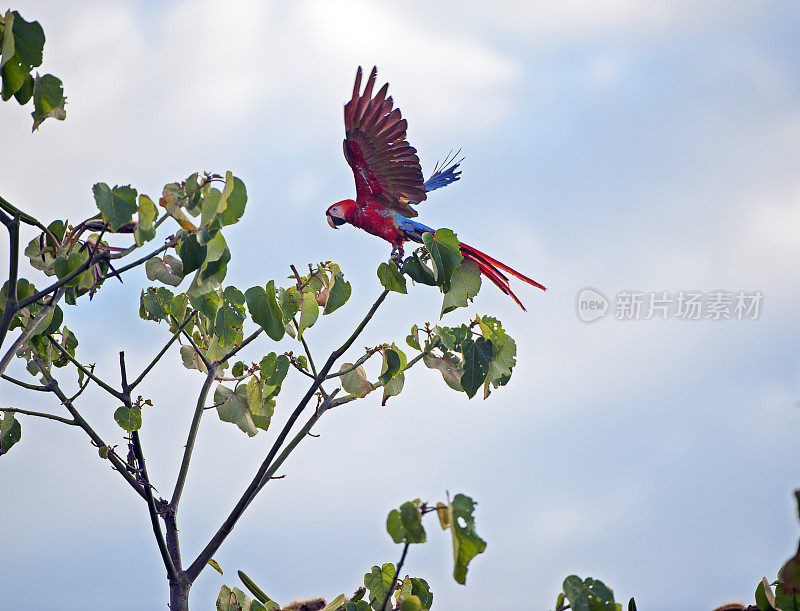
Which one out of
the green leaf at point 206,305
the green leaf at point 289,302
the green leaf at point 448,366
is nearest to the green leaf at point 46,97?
the green leaf at point 206,305

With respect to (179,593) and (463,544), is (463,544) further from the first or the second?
(179,593)

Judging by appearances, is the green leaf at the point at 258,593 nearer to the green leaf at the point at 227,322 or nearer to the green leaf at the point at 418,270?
the green leaf at the point at 227,322

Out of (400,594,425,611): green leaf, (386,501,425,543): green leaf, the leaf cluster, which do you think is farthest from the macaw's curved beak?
(386,501,425,543): green leaf

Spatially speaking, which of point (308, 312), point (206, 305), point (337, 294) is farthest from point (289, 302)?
point (206, 305)

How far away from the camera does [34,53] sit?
2.40 meters

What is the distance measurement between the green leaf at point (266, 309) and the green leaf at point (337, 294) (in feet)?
0.71

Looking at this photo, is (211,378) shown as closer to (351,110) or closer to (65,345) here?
(65,345)

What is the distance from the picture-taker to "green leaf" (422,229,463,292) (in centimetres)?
271

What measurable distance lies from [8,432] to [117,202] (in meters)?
1.57

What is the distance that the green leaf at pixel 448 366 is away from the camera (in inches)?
119

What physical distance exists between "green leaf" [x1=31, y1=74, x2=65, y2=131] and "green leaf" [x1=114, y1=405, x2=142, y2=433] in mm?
1206

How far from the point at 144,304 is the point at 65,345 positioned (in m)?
0.39

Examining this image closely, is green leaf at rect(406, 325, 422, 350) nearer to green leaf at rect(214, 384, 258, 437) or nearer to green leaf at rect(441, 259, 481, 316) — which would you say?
green leaf at rect(441, 259, 481, 316)

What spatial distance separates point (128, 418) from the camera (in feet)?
10.5
